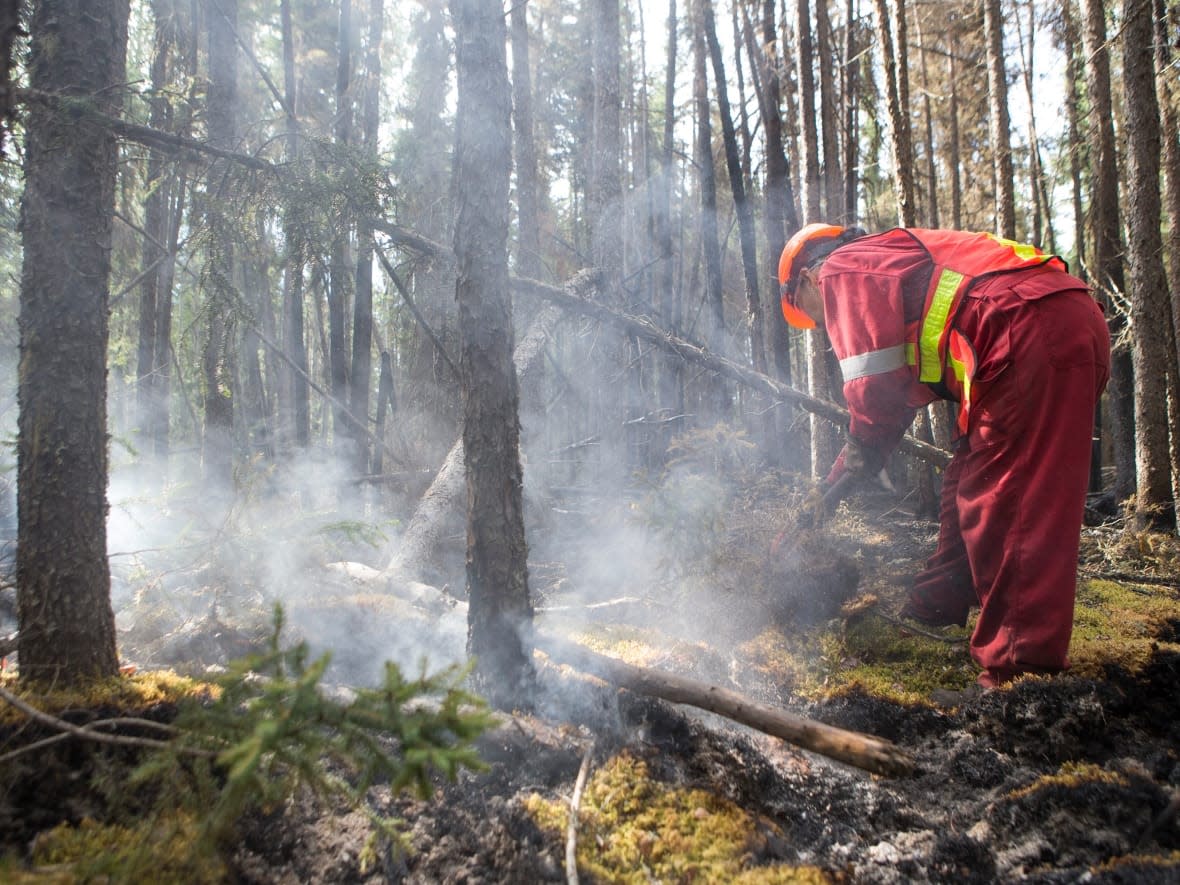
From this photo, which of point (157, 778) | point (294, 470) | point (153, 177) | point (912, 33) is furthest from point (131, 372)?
point (912, 33)

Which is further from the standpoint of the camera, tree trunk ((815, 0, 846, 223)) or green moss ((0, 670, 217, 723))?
tree trunk ((815, 0, 846, 223))

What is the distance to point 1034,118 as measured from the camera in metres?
11.1

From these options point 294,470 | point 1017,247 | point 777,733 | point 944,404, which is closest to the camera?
point 777,733

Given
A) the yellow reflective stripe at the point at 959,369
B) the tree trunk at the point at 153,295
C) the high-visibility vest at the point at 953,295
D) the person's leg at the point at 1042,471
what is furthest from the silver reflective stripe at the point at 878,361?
the tree trunk at the point at 153,295

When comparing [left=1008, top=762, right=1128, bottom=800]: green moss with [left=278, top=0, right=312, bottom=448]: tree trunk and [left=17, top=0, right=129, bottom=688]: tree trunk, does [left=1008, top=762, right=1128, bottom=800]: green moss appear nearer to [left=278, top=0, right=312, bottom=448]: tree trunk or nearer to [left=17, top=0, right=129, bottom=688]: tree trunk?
[left=17, top=0, right=129, bottom=688]: tree trunk

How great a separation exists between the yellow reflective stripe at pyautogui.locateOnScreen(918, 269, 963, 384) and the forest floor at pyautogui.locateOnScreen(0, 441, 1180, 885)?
147 cm

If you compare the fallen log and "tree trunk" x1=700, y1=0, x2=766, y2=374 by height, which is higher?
"tree trunk" x1=700, y1=0, x2=766, y2=374

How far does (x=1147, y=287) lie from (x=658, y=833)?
719 cm

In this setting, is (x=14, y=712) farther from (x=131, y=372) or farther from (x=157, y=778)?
(x=131, y=372)

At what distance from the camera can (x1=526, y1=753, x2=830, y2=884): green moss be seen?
75.7 inches

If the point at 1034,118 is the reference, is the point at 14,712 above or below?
below

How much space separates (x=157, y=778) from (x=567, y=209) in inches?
1047

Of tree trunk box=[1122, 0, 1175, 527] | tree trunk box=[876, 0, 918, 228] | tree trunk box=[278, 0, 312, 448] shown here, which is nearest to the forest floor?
tree trunk box=[278, 0, 312, 448]

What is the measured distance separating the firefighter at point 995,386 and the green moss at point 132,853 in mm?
3146
